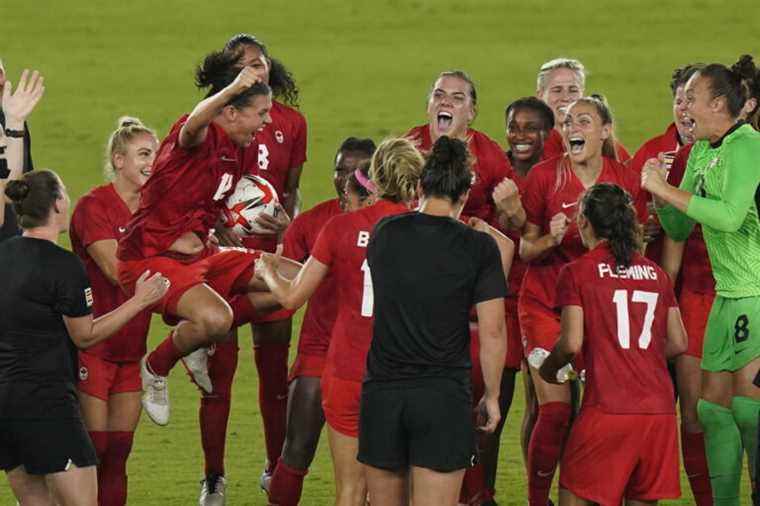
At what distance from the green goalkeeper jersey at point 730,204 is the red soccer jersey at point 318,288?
1807 mm

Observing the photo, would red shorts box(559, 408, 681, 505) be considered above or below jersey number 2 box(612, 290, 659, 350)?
below

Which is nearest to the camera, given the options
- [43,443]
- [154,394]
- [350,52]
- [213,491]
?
[43,443]

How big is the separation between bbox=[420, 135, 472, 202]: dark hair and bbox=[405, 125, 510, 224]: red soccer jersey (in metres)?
2.17

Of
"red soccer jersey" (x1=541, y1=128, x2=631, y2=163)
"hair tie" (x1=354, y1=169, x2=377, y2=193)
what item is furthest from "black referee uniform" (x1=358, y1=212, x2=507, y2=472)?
"red soccer jersey" (x1=541, y1=128, x2=631, y2=163)

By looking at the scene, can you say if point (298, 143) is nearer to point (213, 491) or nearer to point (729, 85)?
point (213, 491)

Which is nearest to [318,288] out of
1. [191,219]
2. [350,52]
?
[191,219]

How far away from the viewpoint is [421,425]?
670 cm

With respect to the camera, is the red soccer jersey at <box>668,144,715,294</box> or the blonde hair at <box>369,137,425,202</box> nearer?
→ the blonde hair at <box>369,137,425,202</box>

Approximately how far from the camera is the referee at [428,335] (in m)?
6.69

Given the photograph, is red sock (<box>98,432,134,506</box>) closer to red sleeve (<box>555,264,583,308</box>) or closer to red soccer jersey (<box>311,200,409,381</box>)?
red soccer jersey (<box>311,200,409,381</box>)

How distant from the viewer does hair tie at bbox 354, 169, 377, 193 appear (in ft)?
25.7

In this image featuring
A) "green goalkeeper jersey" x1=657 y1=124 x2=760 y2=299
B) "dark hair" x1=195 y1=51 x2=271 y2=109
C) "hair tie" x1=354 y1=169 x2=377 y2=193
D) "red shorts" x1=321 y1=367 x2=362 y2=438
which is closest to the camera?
"red shorts" x1=321 y1=367 x2=362 y2=438

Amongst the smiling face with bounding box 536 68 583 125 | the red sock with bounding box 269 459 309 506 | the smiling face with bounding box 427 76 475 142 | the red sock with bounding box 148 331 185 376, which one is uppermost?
the smiling face with bounding box 536 68 583 125

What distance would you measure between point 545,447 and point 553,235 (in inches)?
42.8
